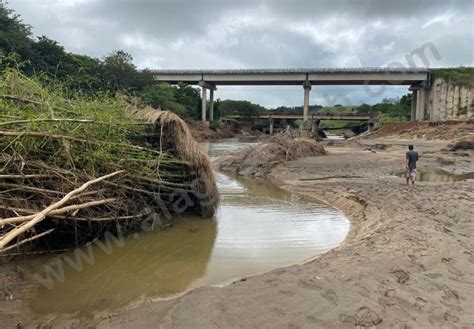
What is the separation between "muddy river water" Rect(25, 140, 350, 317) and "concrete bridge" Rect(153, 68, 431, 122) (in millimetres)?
56151

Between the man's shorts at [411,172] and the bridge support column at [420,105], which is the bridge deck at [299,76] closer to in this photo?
the bridge support column at [420,105]

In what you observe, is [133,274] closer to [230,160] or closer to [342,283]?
[342,283]

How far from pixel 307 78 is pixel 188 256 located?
63519 mm

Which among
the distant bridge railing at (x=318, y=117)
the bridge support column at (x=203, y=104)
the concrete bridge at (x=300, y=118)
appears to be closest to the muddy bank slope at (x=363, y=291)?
the bridge support column at (x=203, y=104)

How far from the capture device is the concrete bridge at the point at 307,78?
59.8m

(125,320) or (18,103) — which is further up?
(18,103)

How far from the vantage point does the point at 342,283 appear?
4.61m

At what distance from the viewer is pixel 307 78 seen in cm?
6669

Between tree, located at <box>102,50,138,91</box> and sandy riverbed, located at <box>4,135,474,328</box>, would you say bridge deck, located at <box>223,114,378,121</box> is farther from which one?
sandy riverbed, located at <box>4,135,474,328</box>

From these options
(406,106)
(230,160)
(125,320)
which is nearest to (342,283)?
(125,320)

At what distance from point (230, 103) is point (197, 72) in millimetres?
25923

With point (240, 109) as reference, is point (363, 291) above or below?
below

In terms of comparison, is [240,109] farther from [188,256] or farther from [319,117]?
[188,256]

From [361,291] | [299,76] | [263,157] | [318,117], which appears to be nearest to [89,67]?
[263,157]
